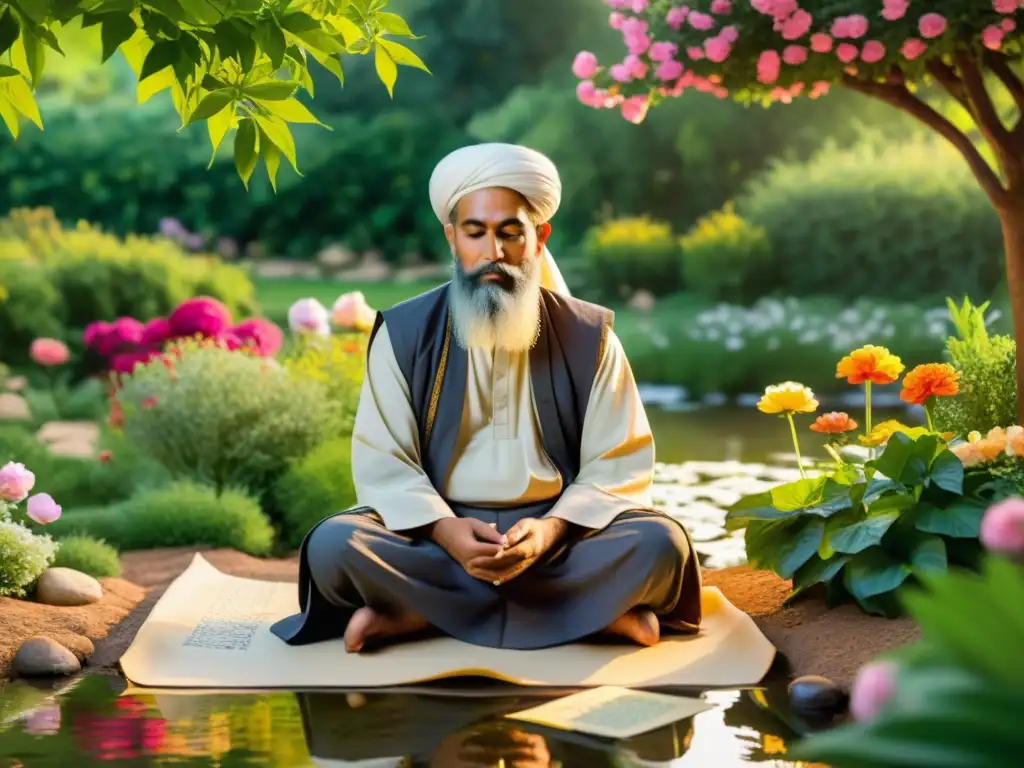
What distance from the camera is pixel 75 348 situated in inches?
427

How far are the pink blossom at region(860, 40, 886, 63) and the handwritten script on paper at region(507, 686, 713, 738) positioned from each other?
240cm

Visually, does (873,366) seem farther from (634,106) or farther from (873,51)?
(634,106)

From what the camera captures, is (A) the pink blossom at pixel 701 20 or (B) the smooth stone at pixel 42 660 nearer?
(B) the smooth stone at pixel 42 660

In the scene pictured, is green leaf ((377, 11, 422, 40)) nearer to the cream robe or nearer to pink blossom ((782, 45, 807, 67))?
the cream robe

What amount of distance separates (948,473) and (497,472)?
119 cm

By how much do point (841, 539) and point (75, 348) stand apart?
795 centimetres

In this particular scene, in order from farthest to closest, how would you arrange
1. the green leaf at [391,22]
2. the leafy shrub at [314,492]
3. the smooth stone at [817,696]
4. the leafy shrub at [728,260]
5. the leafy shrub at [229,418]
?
the leafy shrub at [728,260], the leafy shrub at [229,418], the leafy shrub at [314,492], the smooth stone at [817,696], the green leaf at [391,22]

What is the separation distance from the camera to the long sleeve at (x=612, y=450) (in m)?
4.02

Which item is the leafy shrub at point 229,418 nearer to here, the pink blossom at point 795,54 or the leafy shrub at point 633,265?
the pink blossom at point 795,54

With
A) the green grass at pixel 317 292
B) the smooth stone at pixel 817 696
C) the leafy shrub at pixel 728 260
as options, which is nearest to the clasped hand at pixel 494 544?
the smooth stone at pixel 817 696

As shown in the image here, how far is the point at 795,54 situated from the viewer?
501 centimetres

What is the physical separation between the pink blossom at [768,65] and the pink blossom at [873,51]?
0.29 m

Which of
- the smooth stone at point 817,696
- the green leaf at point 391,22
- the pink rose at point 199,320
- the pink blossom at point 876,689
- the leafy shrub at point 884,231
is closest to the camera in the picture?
the pink blossom at point 876,689

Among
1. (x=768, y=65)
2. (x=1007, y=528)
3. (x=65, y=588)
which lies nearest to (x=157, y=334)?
(x=65, y=588)
